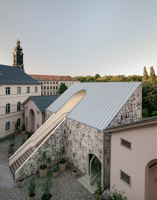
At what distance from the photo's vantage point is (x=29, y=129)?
25.4 meters

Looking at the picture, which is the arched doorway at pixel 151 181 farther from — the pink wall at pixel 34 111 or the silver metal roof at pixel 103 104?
the pink wall at pixel 34 111

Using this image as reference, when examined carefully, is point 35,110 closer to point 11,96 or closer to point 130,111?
point 11,96

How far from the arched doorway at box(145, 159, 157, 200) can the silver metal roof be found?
13.2ft

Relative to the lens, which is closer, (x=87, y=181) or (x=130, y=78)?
(x=87, y=181)

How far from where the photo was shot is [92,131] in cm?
1173

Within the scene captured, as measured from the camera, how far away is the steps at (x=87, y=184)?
440 inches

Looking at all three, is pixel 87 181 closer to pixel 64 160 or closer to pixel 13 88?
pixel 64 160

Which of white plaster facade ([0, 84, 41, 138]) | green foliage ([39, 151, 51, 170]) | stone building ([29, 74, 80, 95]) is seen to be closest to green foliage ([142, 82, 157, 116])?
white plaster facade ([0, 84, 41, 138])

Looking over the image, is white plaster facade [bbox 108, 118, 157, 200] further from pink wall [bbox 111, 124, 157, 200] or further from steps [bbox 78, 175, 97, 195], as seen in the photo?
steps [bbox 78, 175, 97, 195]

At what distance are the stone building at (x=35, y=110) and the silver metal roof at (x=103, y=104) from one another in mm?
9241

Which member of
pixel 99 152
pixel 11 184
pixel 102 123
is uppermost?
pixel 102 123

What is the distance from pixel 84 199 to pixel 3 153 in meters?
13.3

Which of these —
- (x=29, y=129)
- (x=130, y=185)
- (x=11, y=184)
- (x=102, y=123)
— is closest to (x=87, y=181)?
(x=130, y=185)

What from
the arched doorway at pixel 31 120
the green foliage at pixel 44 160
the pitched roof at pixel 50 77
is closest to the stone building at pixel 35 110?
the arched doorway at pixel 31 120
